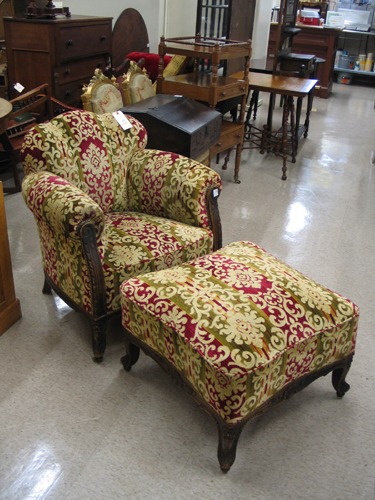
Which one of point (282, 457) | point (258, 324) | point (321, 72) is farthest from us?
point (321, 72)

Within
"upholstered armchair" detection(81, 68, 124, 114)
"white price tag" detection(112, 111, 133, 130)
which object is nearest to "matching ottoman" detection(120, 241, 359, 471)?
"white price tag" detection(112, 111, 133, 130)

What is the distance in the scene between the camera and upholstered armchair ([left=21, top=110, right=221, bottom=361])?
187 centimetres

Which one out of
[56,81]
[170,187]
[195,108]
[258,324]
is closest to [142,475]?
[258,324]

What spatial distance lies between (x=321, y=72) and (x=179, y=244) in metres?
6.43

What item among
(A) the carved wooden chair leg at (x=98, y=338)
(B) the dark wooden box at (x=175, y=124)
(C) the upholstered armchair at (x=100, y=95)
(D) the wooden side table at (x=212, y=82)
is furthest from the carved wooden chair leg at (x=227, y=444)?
(D) the wooden side table at (x=212, y=82)

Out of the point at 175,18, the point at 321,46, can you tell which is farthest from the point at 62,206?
the point at 321,46

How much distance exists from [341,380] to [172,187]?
1094mm

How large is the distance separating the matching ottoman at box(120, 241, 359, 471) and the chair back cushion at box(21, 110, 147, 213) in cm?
63

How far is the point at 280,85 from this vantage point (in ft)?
13.7

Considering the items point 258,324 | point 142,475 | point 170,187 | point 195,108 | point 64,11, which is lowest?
point 142,475

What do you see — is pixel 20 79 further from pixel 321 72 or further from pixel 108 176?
pixel 321 72

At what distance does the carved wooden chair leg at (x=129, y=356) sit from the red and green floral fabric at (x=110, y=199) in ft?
0.58

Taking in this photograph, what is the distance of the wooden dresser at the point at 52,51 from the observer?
12.4 feet

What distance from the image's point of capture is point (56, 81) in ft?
12.9
